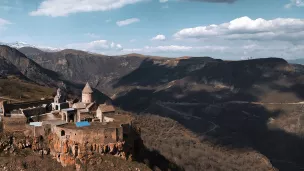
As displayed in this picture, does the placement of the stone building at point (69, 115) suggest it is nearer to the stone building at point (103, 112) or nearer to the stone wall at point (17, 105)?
the stone building at point (103, 112)

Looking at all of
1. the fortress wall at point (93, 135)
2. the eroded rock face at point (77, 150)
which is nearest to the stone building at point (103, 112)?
the fortress wall at point (93, 135)

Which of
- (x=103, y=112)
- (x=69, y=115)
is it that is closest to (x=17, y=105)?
(x=69, y=115)

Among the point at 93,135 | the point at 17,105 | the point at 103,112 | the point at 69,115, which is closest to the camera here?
the point at 93,135

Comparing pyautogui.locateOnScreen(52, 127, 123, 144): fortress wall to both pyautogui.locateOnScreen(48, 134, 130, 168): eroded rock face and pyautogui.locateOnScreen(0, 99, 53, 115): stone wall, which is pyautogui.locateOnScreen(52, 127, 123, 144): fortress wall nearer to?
pyautogui.locateOnScreen(48, 134, 130, 168): eroded rock face

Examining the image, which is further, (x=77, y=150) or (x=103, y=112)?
(x=103, y=112)

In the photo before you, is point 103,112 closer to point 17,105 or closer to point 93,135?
point 93,135

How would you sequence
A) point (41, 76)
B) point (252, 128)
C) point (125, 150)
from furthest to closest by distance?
point (41, 76) → point (252, 128) → point (125, 150)

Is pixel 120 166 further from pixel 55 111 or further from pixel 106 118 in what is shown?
pixel 55 111

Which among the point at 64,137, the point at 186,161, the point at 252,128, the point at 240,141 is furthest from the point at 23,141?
the point at 252,128
